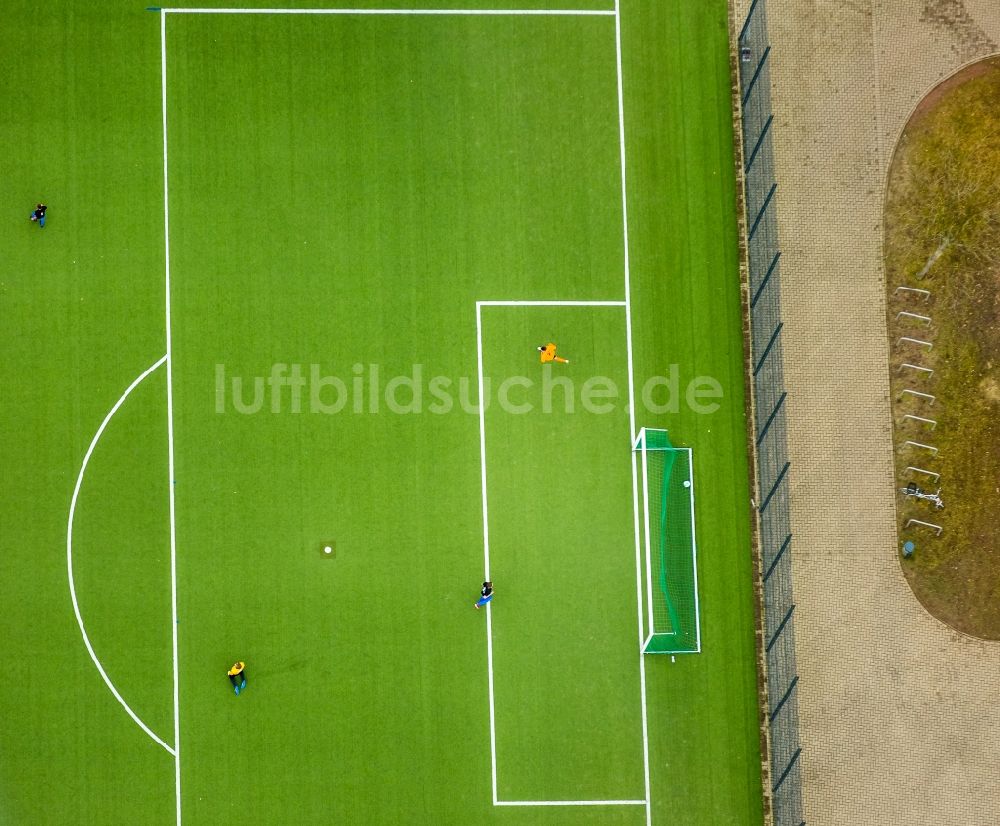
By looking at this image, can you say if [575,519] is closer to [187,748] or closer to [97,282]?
[187,748]

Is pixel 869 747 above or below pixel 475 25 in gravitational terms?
below

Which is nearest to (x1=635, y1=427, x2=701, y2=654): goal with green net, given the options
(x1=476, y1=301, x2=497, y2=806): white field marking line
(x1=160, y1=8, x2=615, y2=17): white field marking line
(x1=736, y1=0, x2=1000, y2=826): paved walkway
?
(x1=736, y1=0, x2=1000, y2=826): paved walkway

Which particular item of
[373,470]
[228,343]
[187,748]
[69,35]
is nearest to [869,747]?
[373,470]

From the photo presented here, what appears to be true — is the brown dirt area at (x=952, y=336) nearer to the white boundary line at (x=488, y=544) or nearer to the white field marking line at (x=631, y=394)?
the white field marking line at (x=631, y=394)

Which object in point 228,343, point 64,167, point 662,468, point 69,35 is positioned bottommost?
point 662,468

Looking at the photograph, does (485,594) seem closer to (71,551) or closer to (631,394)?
(631,394)

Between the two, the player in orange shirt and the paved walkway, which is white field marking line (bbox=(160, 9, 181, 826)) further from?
the paved walkway
